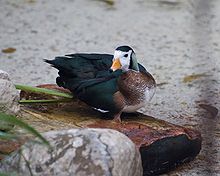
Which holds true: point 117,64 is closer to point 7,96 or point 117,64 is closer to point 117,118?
point 117,118

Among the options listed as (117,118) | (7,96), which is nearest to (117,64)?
(117,118)

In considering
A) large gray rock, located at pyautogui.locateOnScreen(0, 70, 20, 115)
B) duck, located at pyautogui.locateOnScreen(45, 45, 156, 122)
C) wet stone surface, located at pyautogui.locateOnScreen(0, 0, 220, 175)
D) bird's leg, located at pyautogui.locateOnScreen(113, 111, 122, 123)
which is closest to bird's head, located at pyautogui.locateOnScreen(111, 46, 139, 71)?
duck, located at pyautogui.locateOnScreen(45, 45, 156, 122)

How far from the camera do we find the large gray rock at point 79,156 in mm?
2455

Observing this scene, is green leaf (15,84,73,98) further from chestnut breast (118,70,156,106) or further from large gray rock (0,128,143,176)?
large gray rock (0,128,143,176)

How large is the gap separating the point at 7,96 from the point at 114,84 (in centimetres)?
41

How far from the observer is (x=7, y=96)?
9.27 ft

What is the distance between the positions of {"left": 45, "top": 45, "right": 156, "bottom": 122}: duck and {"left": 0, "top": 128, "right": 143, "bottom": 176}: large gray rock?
42 cm

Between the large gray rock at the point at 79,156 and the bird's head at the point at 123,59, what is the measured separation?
0.48 m

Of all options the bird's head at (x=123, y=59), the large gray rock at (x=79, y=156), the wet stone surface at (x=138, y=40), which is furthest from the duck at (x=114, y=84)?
the wet stone surface at (x=138, y=40)

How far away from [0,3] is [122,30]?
0.91m

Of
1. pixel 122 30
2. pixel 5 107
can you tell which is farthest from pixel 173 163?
pixel 122 30

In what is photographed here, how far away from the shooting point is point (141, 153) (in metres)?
2.81

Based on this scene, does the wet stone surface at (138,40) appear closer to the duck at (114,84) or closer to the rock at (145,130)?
the rock at (145,130)

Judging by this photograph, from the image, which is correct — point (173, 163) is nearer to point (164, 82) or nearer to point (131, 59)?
point (131, 59)
